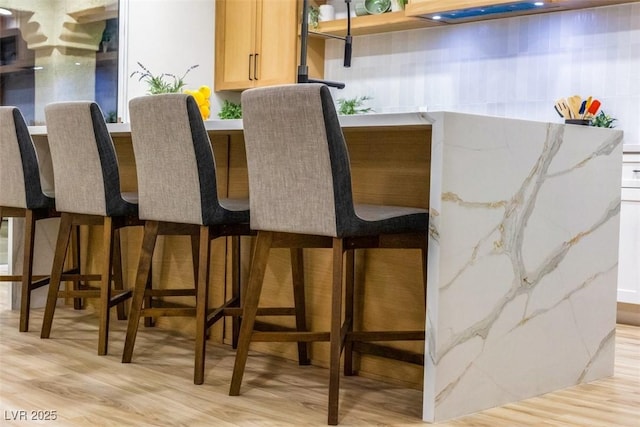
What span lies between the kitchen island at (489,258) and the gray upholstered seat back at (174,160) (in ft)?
0.57

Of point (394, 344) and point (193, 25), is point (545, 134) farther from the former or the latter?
point (193, 25)

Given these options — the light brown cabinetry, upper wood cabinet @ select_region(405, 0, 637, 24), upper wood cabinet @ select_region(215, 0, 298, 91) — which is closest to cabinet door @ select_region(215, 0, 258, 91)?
upper wood cabinet @ select_region(215, 0, 298, 91)

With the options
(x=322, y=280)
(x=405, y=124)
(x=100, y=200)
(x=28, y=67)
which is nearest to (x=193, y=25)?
(x=28, y=67)

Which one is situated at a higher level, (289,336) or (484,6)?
(484,6)

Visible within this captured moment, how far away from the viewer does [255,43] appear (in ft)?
21.8

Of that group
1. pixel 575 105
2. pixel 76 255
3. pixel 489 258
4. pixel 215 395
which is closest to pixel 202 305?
pixel 215 395

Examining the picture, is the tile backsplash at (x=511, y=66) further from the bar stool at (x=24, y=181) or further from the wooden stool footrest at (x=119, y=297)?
the bar stool at (x=24, y=181)

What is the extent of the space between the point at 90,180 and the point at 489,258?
5.33 ft

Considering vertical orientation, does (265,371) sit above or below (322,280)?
below

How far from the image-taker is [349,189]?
2613 millimetres

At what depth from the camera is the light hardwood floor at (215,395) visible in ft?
8.70

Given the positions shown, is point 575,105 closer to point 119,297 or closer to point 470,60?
point 470,60

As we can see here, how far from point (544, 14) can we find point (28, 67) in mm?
3339

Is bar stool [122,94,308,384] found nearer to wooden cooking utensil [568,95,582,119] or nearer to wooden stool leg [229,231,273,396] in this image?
wooden stool leg [229,231,273,396]
